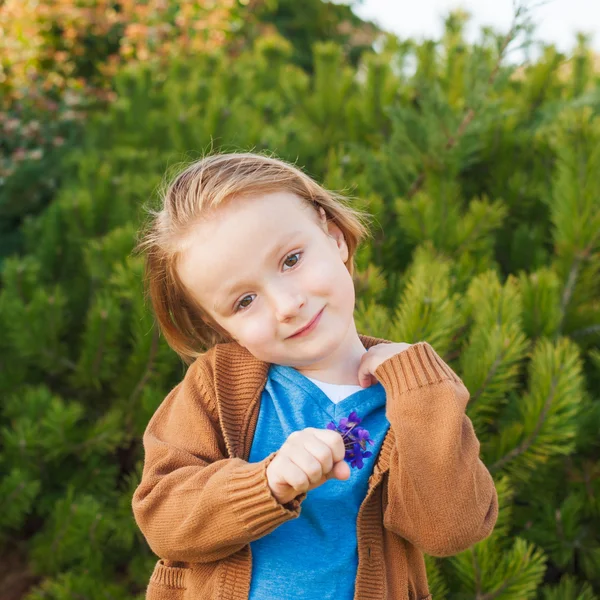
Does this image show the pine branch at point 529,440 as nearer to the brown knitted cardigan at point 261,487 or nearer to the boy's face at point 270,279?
the brown knitted cardigan at point 261,487

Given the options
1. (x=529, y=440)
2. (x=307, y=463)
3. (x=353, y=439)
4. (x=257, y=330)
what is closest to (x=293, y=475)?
(x=307, y=463)

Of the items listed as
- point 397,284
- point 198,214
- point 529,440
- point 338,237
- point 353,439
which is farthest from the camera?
point 397,284

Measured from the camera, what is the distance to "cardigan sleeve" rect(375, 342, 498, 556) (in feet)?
3.30

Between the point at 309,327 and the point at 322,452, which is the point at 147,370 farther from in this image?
the point at 322,452

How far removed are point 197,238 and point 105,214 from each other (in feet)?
4.85

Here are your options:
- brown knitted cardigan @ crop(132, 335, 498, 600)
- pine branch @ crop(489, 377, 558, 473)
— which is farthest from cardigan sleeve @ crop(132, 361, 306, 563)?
pine branch @ crop(489, 377, 558, 473)

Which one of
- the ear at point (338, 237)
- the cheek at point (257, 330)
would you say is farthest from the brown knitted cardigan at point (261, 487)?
the ear at point (338, 237)

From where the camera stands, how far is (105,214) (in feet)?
8.11

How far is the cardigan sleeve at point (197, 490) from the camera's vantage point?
3.15 ft

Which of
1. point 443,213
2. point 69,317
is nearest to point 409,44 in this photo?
point 443,213

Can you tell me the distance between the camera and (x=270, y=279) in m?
1.06

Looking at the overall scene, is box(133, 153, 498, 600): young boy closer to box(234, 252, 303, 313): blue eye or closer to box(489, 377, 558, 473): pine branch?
box(234, 252, 303, 313): blue eye

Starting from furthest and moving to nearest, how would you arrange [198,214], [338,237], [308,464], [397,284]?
[397,284]
[338,237]
[198,214]
[308,464]

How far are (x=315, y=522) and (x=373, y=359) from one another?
27 cm
